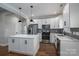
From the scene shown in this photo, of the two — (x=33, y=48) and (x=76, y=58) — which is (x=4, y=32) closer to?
(x=33, y=48)

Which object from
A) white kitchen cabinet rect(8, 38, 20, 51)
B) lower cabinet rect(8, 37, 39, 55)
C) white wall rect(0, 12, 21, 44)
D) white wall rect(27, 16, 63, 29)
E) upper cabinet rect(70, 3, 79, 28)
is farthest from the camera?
white wall rect(0, 12, 21, 44)

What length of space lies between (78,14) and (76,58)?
2.45m

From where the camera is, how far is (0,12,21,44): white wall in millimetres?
4786

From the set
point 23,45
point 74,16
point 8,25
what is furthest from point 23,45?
point 74,16

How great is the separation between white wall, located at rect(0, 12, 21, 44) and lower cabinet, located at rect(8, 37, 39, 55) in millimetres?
925

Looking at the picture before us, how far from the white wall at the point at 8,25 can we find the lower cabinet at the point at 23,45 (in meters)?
0.92

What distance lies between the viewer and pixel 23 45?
12.5 feet

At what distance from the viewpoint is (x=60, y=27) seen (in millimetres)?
4738

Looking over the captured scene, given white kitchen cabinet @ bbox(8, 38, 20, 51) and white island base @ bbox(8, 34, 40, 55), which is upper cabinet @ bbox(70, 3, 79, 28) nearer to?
white island base @ bbox(8, 34, 40, 55)

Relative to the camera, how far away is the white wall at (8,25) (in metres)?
4.79

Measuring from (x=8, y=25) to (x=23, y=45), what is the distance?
1.81 metres

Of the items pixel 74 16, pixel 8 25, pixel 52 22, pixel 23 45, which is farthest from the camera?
pixel 8 25

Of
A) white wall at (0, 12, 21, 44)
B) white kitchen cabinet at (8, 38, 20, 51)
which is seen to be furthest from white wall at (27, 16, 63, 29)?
white kitchen cabinet at (8, 38, 20, 51)

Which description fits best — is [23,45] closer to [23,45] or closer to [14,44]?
[23,45]
